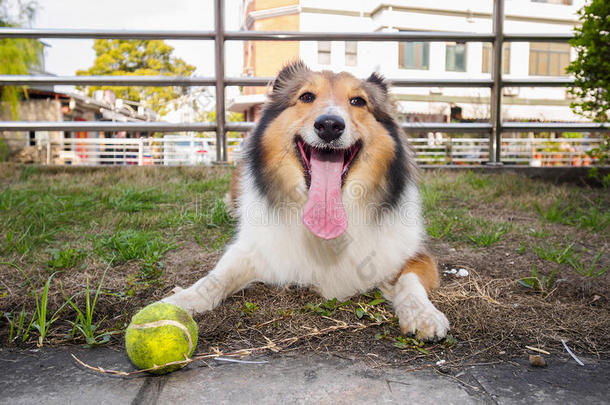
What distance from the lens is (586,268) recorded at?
8.82 ft

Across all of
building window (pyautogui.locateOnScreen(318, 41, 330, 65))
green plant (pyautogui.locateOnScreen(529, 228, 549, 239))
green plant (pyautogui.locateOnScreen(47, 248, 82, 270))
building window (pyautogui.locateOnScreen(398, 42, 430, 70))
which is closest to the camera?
green plant (pyautogui.locateOnScreen(47, 248, 82, 270))

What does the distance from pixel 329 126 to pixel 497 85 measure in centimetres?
467

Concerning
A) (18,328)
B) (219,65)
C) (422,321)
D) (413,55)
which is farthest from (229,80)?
(413,55)

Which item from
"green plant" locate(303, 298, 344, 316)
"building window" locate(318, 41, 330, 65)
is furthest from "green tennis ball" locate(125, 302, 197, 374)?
"building window" locate(318, 41, 330, 65)

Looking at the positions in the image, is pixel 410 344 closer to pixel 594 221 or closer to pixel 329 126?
pixel 329 126

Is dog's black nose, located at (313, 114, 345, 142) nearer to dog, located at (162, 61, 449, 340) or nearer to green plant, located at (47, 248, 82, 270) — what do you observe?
dog, located at (162, 61, 449, 340)

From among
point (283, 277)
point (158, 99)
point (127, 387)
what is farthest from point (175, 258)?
point (158, 99)

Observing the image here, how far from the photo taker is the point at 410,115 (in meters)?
18.6

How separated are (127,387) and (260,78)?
5.08 metres

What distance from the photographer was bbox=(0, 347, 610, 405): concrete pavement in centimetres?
133

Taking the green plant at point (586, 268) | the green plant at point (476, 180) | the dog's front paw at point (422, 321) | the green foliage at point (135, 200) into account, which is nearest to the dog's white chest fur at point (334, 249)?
the dog's front paw at point (422, 321)

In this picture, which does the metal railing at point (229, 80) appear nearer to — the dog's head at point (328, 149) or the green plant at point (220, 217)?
the green plant at point (220, 217)

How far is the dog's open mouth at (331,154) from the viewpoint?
2.49 m

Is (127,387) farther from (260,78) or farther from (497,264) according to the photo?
(260,78)
